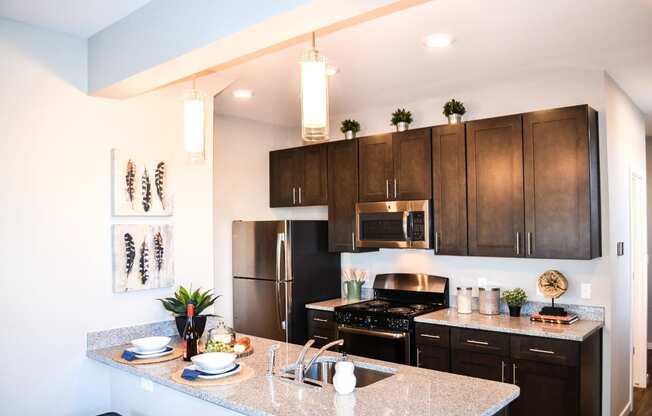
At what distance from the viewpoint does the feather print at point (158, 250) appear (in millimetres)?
3145

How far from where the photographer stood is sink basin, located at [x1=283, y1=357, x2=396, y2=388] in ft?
8.12

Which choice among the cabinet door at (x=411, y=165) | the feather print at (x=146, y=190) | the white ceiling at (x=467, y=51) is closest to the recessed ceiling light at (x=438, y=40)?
the white ceiling at (x=467, y=51)

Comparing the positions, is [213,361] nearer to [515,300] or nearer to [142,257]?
[142,257]

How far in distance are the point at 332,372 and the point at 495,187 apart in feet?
6.57

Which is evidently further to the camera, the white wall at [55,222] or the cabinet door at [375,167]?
the cabinet door at [375,167]

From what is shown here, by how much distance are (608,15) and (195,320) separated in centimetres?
276

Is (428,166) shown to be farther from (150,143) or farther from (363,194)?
(150,143)

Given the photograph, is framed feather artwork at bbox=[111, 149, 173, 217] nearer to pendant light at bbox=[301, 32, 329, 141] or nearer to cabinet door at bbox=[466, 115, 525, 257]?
pendant light at bbox=[301, 32, 329, 141]

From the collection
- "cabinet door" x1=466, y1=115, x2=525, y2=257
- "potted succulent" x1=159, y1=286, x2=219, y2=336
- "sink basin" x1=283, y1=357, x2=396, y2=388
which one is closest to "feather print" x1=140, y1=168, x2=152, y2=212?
"potted succulent" x1=159, y1=286, x2=219, y2=336

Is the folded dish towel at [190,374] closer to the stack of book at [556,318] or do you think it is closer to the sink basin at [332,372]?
the sink basin at [332,372]

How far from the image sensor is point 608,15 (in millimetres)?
2750

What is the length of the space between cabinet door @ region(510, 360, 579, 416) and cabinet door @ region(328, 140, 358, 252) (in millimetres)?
1812

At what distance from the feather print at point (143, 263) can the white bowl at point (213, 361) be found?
0.86 meters

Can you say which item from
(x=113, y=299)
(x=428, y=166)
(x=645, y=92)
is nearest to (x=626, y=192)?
(x=645, y=92)
